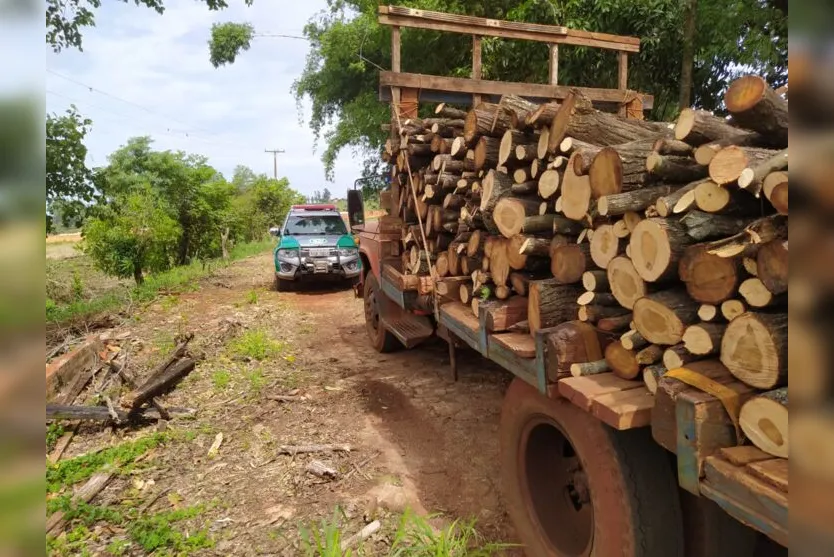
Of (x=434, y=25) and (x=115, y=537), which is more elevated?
(x=434, y=25)

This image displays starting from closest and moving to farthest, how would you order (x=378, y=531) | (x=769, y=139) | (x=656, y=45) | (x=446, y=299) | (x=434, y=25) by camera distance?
(x=769, y=139), (x=378, y=531), (x=446, y=299), (x=434, y=25), (x=656, y=45)

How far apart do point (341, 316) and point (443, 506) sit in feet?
18.9

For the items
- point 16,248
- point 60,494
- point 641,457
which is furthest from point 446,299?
point 16,248

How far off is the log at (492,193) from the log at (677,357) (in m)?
1.42

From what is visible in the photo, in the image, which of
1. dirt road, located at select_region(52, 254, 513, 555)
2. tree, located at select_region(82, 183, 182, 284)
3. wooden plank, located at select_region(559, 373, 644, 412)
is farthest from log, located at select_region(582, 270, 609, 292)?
tree, located at select_region(82, 183, 182, 284)

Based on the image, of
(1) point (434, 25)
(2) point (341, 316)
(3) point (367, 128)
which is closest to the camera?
(1) point (434, 25)

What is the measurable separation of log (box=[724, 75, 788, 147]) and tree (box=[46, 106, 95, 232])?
8.89m

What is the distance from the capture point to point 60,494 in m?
3.54

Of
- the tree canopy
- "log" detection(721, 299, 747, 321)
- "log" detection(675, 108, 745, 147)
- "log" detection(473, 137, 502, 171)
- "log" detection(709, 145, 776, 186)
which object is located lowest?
"log" detection(721, 299, 747, 321)

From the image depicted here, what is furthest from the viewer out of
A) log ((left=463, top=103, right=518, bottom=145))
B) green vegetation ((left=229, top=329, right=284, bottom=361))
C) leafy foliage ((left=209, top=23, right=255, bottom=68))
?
leafy foliage ((left=209, top=23, right=255, bottom=68))

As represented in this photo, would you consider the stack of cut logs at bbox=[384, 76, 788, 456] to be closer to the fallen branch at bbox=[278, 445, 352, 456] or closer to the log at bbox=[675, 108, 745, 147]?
the log at bbox=[675, 108, 745, 147]

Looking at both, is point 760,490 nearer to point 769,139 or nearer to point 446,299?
point 769,139

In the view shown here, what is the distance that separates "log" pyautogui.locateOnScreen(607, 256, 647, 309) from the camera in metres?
2.14

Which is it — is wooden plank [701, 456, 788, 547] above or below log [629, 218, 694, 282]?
below
